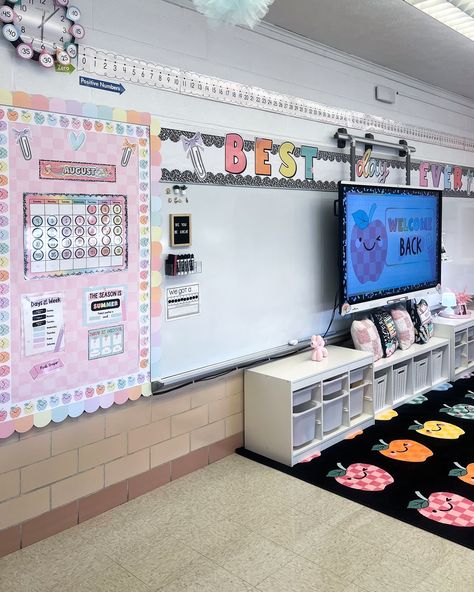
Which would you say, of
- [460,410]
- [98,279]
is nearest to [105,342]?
[98,279]

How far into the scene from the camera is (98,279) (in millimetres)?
→ 2609

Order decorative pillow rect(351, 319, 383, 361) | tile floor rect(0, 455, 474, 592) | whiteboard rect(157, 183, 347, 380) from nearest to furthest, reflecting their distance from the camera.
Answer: tile floor rect(0, 455, 474, 592) < whiteboard rect(157, 183, 347, 380) < decorative pillow rect(351, 319, 383, 361)

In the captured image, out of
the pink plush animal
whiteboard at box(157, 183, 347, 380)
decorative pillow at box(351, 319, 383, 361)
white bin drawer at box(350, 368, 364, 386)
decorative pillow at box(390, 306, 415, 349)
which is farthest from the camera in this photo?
decorative pillow at box(390, 306, 415, 349)

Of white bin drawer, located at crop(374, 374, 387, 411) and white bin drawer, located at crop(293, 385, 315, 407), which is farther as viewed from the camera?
white bin drawer, located at crop(374, 374, 387, 411)

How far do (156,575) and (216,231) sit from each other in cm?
174

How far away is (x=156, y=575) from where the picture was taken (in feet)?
7.25

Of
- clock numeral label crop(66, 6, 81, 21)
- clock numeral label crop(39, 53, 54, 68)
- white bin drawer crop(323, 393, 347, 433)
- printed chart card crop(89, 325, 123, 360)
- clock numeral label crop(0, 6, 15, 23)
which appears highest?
clock numeral label crop(66, 6, 81, 21)

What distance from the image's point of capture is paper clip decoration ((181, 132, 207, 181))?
294cm

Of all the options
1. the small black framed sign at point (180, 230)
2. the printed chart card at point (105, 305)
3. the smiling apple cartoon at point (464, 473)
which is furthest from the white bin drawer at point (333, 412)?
the printed chart card at point (105, 305)

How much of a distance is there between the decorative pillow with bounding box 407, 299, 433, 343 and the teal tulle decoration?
3.51 metres

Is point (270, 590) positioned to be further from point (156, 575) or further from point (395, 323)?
point (395, 323)

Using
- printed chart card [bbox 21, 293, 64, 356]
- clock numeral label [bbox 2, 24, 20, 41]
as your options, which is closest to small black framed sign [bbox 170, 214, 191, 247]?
printed chart card [bbox 21, 293, 64, 356]

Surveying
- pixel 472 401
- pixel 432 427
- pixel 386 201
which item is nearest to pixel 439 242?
pixel 386 201

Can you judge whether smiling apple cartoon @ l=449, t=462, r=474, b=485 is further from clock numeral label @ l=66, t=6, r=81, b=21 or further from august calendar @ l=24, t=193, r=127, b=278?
clock numeral label @ l=66, t=6, r=81, b=21
